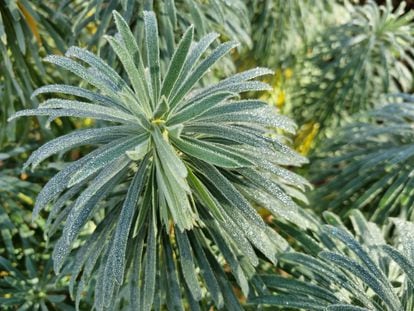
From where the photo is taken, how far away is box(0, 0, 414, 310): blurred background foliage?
3.80 feet

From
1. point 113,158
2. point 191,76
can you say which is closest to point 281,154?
point 191,76

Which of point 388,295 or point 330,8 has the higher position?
point 330,8

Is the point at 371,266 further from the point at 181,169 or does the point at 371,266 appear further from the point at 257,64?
the point at 257,64

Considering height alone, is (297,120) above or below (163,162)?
below

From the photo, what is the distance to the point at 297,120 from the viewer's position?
2.11 metres

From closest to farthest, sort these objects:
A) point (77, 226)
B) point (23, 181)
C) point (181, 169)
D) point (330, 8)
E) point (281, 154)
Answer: point (181, 169)
point (77, 226)
point (281, 154)
point (23, 181)
point (330, 8)

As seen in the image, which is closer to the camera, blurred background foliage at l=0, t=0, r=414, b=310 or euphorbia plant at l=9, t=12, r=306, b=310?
euphorbia plant at l=9, t=12, r=306, b=310

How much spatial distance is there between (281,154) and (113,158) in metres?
0.34

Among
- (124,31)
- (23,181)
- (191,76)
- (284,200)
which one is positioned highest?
(124,31)

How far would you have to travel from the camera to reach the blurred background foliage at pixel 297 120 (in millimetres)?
1158

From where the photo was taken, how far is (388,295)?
35.7 inches

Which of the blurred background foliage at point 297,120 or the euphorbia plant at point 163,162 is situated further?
the blurred background foliage at point 297,120

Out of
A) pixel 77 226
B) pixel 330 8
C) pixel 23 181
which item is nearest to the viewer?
pixel 77 226

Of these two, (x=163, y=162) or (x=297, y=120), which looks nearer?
(x=163, y=162)
